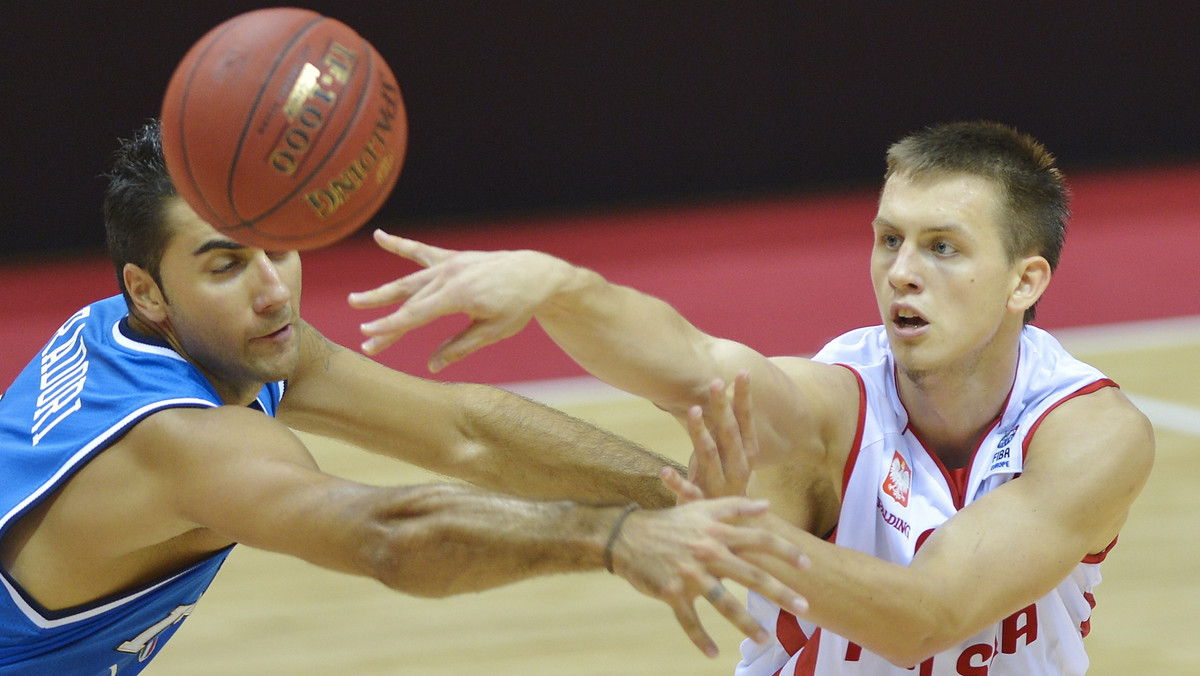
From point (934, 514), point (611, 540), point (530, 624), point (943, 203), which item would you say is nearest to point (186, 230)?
point (611, 540)

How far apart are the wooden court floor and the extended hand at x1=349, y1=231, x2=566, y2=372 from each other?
2.33 metres

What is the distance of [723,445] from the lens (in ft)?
8.79

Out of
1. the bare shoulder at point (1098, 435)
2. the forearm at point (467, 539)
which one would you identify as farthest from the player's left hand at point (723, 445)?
the bare shoulder at point (1098, 435)

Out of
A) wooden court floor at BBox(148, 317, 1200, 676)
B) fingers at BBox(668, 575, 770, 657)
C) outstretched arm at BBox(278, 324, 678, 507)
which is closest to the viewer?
fingers at BBox(668, 575, 770, 657)

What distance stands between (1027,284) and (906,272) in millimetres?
313

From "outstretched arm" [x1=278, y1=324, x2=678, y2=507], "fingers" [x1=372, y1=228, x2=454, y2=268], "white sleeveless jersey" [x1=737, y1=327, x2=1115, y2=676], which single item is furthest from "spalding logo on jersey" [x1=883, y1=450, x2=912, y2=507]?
"fingers" [x1=372, y1=228, x2=454, y2=268]

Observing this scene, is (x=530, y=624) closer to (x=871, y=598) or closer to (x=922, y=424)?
(x=922, y=424)

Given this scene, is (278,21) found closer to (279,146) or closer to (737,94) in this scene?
(279,146)

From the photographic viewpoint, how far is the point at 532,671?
4590 millimetres

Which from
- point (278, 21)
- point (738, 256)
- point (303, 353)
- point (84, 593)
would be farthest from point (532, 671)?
point (738, 256)

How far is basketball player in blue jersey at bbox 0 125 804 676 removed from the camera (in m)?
2.49

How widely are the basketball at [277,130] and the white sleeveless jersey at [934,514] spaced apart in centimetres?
126

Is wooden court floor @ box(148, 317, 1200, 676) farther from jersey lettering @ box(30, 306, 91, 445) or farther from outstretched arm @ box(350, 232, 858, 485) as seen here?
outstretched arm @ box(350, 232, 858, 485)

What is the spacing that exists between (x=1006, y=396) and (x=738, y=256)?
22.9 ft
